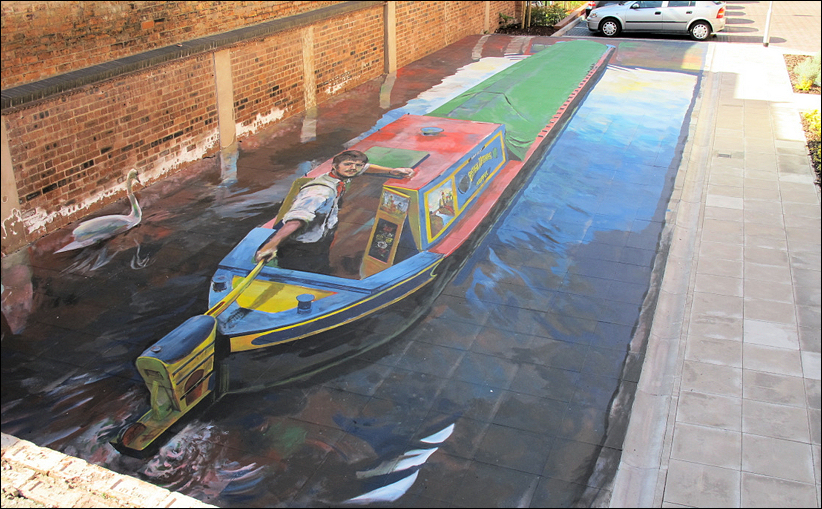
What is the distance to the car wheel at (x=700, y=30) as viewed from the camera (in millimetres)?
19922

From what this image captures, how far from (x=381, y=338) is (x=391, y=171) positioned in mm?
3241

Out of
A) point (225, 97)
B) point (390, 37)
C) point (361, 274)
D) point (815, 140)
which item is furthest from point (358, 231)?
point (390, 37)

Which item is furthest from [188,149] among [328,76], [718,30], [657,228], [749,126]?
[718,30]

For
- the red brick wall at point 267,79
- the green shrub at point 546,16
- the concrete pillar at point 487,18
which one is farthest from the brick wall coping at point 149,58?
the green shrub at point 546,16

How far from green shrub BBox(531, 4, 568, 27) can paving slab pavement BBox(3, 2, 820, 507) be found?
13220 mm

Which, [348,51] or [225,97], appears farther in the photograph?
[348,51]

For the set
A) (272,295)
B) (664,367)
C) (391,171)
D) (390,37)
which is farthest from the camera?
(390,37)

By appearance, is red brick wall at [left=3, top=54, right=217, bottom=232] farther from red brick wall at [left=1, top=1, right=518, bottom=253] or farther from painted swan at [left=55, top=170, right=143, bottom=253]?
painted swan at [left=55, top=170, right=143, bottom=253]

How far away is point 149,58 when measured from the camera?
364 inches

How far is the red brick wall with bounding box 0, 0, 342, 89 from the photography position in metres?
7.49

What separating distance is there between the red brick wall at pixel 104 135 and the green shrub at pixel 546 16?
1463 centimetres

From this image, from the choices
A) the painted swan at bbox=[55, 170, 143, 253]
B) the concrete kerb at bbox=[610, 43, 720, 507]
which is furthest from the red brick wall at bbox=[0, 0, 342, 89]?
the concrete kerb at bbox=[610, 43, 720, 507]

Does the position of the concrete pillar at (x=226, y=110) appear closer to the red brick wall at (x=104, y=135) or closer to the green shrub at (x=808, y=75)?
the red brick wall at (x=104, y=135)

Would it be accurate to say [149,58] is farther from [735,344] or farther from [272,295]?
[735,344]
